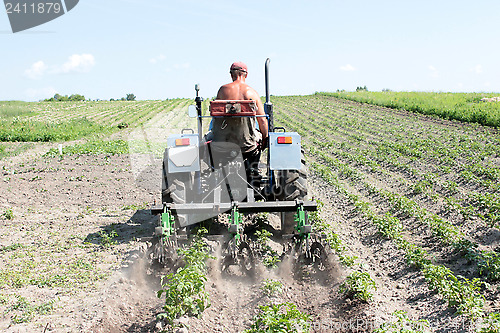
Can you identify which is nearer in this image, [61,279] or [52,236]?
[61,279]

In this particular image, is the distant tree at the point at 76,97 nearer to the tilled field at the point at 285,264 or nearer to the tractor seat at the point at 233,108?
the tilled field at the point at 285,264

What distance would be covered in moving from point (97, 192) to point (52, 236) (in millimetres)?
3279

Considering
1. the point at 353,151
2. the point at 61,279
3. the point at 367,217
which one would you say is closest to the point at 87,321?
the point at 61,279

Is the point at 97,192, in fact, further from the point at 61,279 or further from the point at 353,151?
the point at 353,151

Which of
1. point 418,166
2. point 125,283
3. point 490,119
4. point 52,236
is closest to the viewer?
point 125,283

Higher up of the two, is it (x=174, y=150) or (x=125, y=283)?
(x=174, y=150)

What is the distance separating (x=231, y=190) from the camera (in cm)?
711

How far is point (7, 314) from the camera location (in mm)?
5195

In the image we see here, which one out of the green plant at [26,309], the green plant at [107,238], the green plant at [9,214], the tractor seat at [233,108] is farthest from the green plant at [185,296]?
the green plant at [9,214]

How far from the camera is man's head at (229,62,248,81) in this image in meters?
7.00

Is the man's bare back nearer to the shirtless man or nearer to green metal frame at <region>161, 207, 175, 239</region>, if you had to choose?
the shirtless man

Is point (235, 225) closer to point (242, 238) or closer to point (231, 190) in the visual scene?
point (242, 238)

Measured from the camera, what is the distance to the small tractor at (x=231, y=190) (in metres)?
6.33

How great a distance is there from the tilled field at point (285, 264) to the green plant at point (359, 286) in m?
0.08
